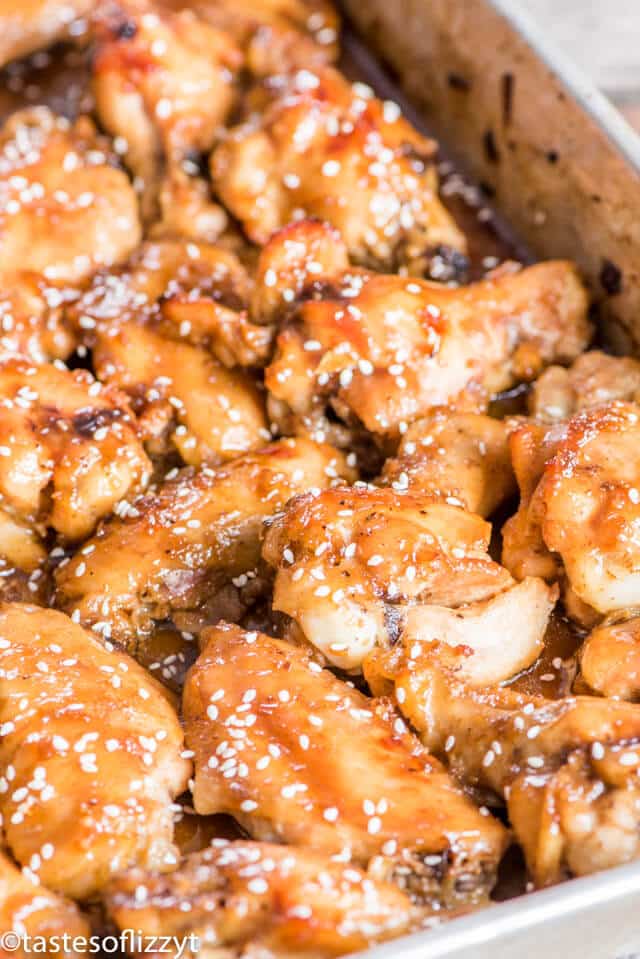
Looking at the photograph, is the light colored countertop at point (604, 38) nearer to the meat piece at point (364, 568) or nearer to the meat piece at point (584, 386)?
the meat piece at point (584, 386)

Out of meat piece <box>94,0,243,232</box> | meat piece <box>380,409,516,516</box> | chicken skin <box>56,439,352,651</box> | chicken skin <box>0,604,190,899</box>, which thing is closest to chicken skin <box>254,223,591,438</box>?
meat piece <box>380,409,516,516</box>

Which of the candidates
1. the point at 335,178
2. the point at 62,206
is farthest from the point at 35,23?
the point at 335,178

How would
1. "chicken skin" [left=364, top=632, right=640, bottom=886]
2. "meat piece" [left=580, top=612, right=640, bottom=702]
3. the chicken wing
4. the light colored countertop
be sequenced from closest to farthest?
"chicken skin" [left=364, top=632, right=640, bottom=886]
"meat piece" [left=580, top=612, right=640, bottom=702]
the chicken wing
the light colored countertop

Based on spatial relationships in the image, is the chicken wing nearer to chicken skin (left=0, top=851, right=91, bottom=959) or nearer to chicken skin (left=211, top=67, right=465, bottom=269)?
chicken skin (left=211, top=67, right=465, bottom=269)

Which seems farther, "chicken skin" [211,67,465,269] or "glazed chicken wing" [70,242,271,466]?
"chicken skin" [211,67,465,269]

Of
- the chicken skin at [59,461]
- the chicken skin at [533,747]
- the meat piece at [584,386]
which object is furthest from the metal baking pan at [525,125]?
the chicken skin at [59,461]

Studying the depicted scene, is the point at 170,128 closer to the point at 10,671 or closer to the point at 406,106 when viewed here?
the point at 406,106

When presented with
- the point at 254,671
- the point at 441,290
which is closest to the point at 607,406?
the point at 441,290
